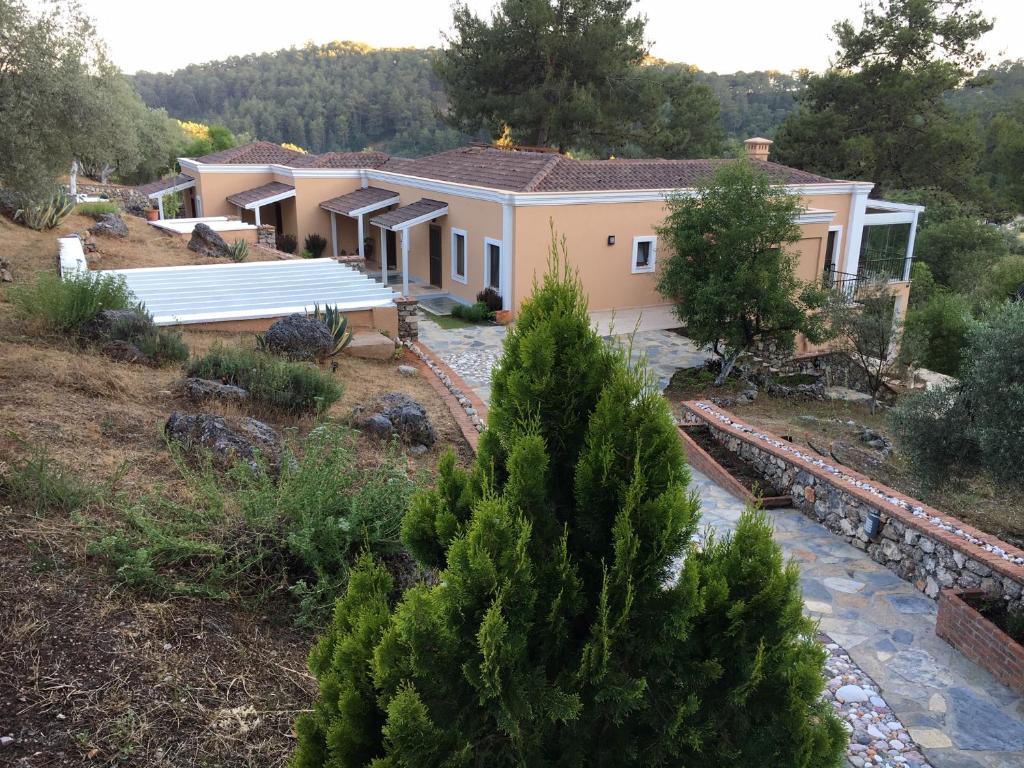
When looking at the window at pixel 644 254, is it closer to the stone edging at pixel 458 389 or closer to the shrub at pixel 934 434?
the stone edging at pixel 458 389

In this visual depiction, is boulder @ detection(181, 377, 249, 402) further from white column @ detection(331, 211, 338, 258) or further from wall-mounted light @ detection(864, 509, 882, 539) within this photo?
white column @ detection(331, 211, 338, 258)

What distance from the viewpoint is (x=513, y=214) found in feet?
63.2

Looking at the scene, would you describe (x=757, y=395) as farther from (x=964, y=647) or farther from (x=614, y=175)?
(x=964, y=647)

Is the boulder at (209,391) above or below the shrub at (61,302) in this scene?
below

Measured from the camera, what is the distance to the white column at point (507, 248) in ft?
63.3

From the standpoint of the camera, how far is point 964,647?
6.29m

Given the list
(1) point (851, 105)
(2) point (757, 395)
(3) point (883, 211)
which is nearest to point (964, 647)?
(2) point (757, 395)

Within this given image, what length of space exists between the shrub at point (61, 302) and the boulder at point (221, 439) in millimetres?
3837

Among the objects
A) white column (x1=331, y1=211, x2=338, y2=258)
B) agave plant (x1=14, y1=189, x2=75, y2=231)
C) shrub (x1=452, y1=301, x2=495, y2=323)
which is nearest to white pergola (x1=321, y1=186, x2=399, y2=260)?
white column (x1=331, y1=211, x2=338, y2=258)

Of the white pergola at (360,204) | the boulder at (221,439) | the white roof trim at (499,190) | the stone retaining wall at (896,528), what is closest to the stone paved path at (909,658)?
the stone retaining wall at (896,528)

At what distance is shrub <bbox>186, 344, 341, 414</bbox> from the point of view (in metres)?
8.73

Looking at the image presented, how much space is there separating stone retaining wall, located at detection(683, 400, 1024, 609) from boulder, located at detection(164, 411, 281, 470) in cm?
589

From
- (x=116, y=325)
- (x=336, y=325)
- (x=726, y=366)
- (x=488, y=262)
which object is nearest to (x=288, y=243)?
(x=488, y=262)

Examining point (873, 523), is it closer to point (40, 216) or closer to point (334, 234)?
point (40, 216)
